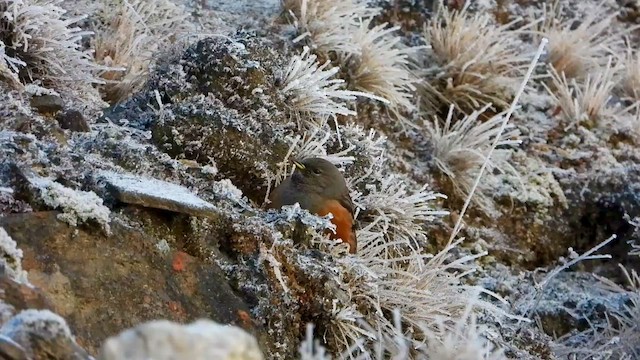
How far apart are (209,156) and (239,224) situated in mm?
699

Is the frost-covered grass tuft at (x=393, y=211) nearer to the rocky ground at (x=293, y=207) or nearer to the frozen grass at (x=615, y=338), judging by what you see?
the rocky ground at (x=293, y=207)

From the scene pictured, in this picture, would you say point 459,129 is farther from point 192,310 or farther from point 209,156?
point 192,310

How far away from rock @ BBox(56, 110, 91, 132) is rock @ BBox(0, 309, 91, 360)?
1.38 m

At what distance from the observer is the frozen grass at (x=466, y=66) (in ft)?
16.4

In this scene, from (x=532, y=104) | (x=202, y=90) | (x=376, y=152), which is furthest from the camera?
(x=532, y=104)

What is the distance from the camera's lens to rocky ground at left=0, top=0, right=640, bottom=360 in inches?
77.2

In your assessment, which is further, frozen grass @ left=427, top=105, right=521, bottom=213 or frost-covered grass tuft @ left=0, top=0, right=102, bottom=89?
frozen grass @ left=427, top=105, right=521, bottom=213

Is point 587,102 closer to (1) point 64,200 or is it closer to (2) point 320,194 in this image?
(2) point 320,194

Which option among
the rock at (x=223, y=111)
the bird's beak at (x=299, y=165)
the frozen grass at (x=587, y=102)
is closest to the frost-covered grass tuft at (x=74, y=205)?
the rock at (x=223, y=111)

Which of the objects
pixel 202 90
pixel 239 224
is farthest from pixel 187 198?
pixel 202 90

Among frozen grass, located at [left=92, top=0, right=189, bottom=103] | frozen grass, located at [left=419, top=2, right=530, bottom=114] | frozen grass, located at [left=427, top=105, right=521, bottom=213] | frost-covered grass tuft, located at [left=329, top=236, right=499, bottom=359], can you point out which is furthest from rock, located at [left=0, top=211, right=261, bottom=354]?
frozen grass, located at [left=419, top=2, right=530, bottom=114]

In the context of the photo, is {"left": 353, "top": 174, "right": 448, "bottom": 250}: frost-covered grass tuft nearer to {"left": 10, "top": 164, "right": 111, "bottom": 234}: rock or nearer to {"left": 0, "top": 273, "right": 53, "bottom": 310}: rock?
{"left": 10, "top": 164, "right": 111, "bottom": 234}: rock

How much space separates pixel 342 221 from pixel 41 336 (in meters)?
1.78

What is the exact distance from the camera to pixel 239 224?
2.42 metres
